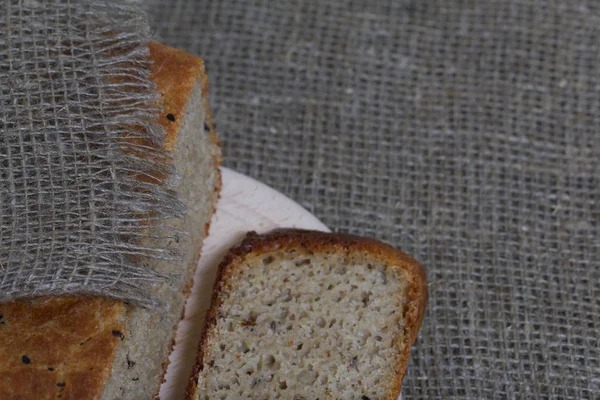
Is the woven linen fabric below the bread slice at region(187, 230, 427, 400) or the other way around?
the other way around

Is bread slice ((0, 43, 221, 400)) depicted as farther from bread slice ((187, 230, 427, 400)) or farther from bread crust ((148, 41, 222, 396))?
bread slice ((187, 230, 427, 400))

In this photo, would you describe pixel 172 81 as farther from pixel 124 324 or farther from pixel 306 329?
pixel 306 329

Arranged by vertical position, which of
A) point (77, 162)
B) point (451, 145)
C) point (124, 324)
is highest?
point (77, 162)

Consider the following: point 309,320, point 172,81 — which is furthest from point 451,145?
point 172,81

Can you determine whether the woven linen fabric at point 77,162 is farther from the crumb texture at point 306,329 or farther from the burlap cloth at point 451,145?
the burlap cloth at point 451,145

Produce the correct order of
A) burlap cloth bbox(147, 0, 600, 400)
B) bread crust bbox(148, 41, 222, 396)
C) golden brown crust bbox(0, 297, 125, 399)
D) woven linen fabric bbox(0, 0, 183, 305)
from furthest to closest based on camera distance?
burlap cloth bbox(147, 0, 600, 400) < bread crust bbox(148, 41, 222, 396) < woven linen fabric bbox(0, 0, 183, 305) < golden brown crust bbox(0, 297, 125, 399)

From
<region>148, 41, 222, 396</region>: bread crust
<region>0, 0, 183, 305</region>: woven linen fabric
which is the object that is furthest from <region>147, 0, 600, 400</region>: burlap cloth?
<region>0, 0, 183, 305</region>: woven linen fabric

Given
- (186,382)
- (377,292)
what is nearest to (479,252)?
(377,292)
